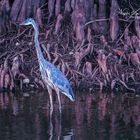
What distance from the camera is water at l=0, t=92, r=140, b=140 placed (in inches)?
357

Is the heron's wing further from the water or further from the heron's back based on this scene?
the water

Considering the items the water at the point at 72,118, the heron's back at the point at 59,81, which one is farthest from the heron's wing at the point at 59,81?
the water at the point at 72,118

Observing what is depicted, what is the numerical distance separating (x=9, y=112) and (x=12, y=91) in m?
2.83

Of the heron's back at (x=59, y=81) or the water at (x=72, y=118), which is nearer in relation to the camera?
the water at (x=72, y=118)

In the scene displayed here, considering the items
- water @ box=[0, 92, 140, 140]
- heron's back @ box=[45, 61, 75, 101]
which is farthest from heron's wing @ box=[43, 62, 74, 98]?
water @ box=[0, 92, 140, 140]

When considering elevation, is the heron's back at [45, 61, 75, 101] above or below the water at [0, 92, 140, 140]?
above

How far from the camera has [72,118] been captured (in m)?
10.3

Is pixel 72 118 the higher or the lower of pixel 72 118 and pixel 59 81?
the lower

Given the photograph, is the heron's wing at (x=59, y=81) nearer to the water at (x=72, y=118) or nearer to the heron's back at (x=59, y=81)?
the heron's back at (x=59, y=81)

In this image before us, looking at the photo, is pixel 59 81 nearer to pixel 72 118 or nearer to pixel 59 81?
pixel 59 81

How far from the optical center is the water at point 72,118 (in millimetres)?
9062

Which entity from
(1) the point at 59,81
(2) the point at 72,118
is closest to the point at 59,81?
(1) the point at 59,81

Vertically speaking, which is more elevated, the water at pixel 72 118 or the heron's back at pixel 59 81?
the heron's back at pixel 59 81

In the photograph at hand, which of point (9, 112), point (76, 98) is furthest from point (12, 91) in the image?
point (9, 112)
